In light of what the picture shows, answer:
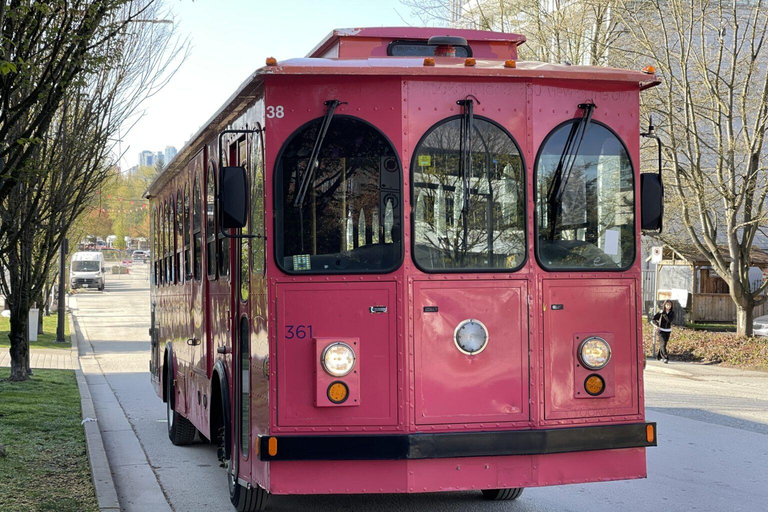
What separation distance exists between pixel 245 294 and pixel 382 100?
1.67m

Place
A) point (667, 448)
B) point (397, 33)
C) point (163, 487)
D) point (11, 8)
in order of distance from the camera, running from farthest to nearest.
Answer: point (667, 448)
point (163, 487)
point (11, 8)
point (397, 33)

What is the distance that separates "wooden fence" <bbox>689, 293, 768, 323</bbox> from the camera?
107ft

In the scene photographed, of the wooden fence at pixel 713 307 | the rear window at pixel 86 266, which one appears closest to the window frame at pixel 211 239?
the wooden fence at pixel 713 307

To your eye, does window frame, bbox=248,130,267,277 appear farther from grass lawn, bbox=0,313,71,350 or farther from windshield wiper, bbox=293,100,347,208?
grass lawn, bbox=0,313,71,350

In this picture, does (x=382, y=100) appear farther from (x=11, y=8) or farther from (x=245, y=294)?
(x=11, y=8)

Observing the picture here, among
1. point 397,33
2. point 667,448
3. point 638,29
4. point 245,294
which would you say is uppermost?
point 638,29

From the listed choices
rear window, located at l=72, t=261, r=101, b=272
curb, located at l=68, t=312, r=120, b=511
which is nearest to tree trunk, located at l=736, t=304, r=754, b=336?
curb, located at l=68, t=312, r=120, b=511

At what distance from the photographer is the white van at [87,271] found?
67812 millimetres

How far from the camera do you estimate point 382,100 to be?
5.95 meters

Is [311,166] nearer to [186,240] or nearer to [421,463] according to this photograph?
[421,463]

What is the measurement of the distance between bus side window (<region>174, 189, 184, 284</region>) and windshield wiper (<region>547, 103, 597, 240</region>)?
5010 millimetres

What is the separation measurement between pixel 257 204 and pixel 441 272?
4.13 feet

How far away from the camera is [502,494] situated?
7883 mm

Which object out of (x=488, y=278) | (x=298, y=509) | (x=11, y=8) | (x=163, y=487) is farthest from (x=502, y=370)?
(x=11, y=8)
